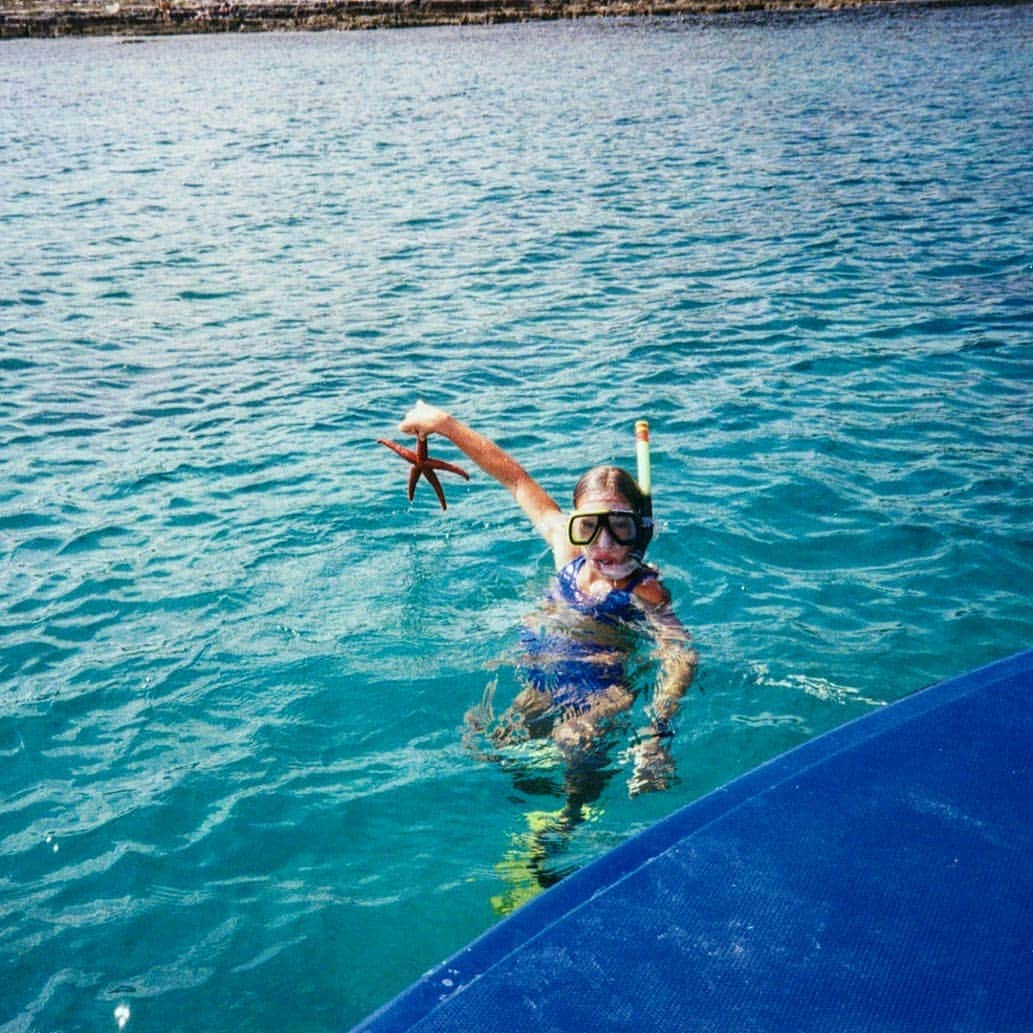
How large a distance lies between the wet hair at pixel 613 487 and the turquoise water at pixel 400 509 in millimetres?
1059

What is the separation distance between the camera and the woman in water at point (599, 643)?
15.8 ft

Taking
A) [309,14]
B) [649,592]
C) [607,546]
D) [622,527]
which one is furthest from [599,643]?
[309,14]

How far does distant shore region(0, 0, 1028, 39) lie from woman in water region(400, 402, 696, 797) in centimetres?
5383

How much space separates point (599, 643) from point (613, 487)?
711 mm

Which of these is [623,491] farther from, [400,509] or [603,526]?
[400,509]

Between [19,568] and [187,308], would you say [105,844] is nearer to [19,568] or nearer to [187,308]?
[19,568]

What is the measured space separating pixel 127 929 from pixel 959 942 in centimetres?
294

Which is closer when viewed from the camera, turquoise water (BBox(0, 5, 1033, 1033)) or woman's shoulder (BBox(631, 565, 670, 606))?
turquoise water (BBox(0, 5, 1033, 1033))

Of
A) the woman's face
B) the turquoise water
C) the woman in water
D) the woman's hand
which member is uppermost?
the woman's hand

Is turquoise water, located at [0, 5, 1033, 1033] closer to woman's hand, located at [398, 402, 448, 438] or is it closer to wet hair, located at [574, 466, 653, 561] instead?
wet hair, located at [574, 466, 653, 561]

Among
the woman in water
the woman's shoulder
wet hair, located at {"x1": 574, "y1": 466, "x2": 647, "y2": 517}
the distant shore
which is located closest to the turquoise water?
the woman in water

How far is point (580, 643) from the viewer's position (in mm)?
5129

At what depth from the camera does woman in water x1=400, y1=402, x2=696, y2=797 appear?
481 centimetres

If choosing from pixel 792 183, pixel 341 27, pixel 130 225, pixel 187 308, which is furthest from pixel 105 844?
pixel 341 27
